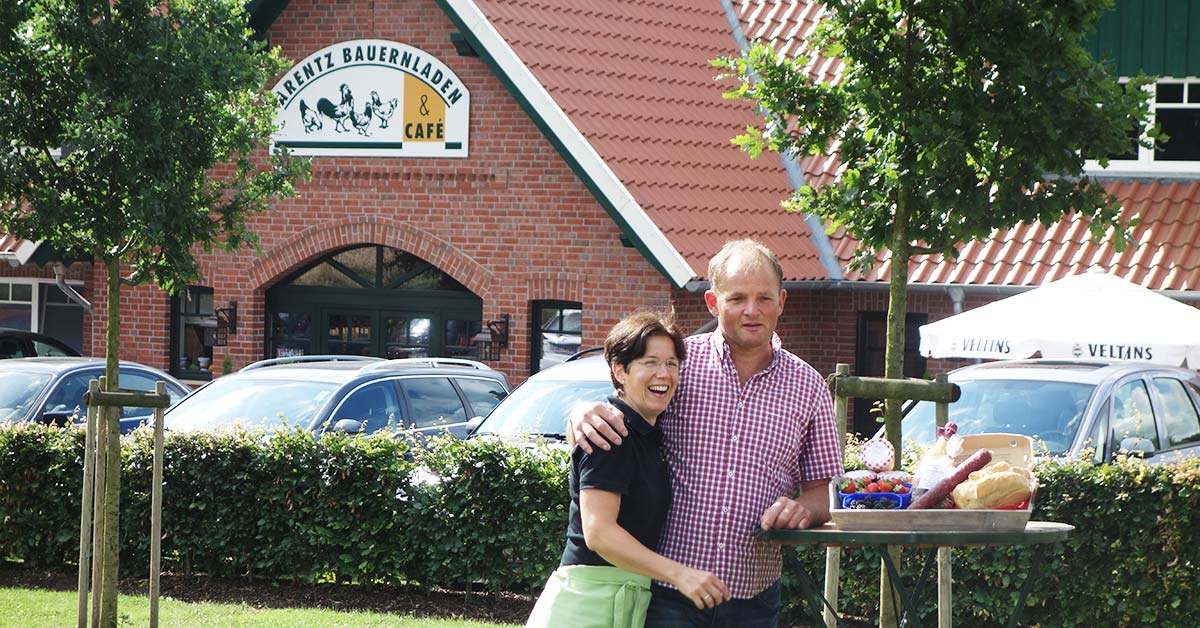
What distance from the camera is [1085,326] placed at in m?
13.0

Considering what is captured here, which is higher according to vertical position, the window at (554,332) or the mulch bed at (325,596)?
the window at (554,332)

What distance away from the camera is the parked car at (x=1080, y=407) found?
11.4 meters

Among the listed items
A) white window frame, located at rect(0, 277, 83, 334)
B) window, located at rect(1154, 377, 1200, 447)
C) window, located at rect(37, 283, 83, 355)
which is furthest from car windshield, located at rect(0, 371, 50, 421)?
window, located at rect(1154, 377, 1200, 447)

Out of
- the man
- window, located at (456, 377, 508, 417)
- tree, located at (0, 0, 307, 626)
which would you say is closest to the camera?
the man

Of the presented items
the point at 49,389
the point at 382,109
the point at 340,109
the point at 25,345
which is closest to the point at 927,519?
the point at 49,389

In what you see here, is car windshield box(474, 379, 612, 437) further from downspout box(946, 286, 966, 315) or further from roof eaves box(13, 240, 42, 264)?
roof eaves box(13, 240, 42, 264)

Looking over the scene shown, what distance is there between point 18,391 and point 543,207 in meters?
5.67

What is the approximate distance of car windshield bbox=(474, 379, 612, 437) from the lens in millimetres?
12477

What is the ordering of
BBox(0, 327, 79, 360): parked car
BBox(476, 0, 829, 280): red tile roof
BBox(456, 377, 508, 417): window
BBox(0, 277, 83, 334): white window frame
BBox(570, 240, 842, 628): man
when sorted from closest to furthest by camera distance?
BBox(570, 240, 842, 628): man → BBox(456, 377, 508, 417): window → BBox(476, 0, 829, 280): red tile roof → BBox(0, 327, 79, 360): parked car → BBox(0, 277, 83, 334): white window frame

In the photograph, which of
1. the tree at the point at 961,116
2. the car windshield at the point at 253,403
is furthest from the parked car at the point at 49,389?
the tree at the point at 961,116

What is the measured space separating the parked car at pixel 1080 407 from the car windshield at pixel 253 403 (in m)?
4.58

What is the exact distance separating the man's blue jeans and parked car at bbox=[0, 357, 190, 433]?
1020 cm

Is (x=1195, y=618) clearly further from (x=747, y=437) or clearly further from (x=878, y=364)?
(x=878, y=364)

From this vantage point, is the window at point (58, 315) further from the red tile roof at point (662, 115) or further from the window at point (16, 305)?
the red tile roof at point (662, 115)
